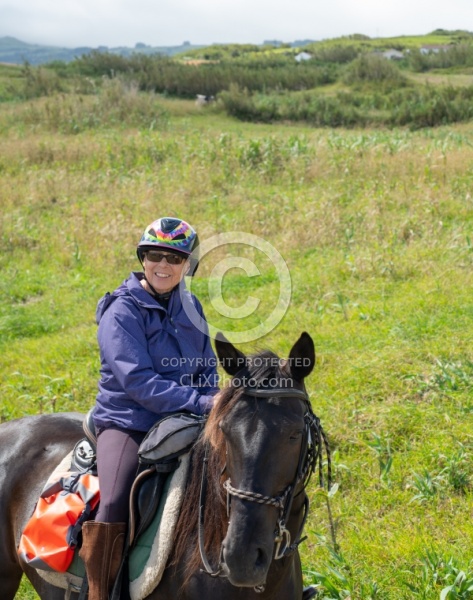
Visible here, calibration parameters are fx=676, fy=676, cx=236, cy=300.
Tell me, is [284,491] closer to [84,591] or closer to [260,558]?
[260,558]

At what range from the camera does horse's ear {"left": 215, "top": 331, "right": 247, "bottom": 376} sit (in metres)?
2.79

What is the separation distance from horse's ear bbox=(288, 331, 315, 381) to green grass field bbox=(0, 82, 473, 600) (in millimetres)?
320

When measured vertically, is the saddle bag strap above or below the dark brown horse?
below

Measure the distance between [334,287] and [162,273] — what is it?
558cm

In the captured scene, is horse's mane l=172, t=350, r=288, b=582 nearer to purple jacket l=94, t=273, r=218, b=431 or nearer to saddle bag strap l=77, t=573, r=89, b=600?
purple jacket l=94, t=273, r=218, b=431

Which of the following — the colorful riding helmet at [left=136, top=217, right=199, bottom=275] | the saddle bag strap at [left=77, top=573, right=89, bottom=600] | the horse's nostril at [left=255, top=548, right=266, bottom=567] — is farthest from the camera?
the colorful riding helmet at [left=136, top=217, right=199, bottom=275]

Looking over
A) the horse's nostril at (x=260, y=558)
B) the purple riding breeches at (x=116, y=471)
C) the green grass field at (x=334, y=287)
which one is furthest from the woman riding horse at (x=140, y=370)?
the horse's nostril at (x=260, y=558)

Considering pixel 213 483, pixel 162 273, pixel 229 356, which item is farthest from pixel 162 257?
pixel 213 483

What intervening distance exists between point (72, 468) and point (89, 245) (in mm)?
8200

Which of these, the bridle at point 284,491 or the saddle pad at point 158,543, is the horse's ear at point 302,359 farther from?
the saddle pad at point 158,543

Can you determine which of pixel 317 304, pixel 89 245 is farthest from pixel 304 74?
pixel 317 304

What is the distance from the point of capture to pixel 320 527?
190 inches

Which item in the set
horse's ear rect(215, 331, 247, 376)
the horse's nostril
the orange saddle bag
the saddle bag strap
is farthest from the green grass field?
the saddle bag strap

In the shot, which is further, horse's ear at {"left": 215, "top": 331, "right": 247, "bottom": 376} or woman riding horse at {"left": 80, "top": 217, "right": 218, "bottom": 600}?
woman riding horse at {"left": 80, "top": 217, "right": 218, "bottom": 600}
